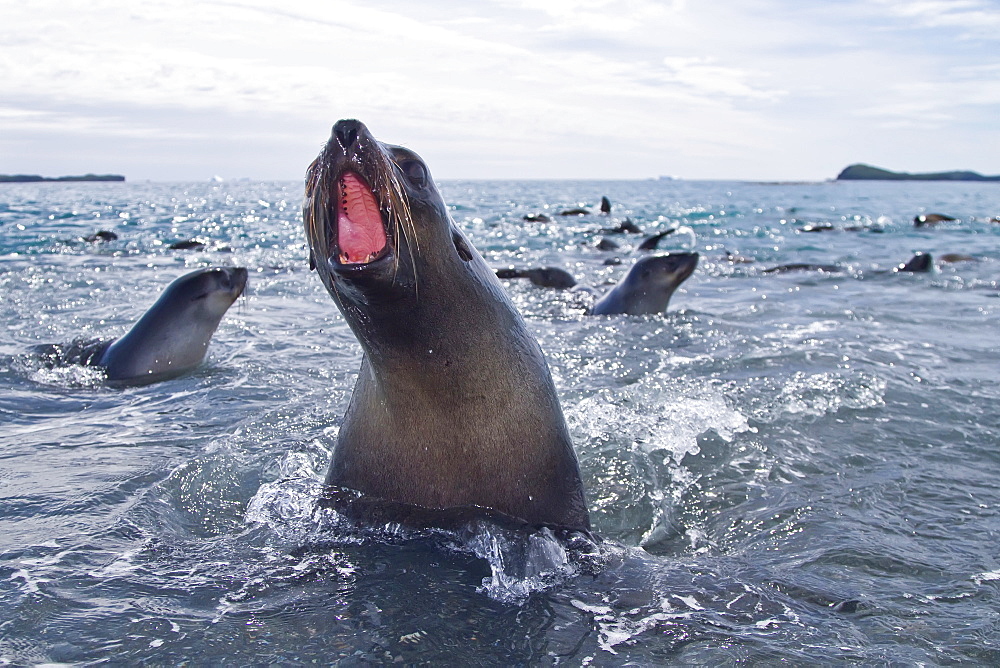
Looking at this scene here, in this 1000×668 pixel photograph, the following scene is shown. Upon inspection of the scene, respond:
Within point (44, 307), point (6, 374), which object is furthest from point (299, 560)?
point (44, 307)

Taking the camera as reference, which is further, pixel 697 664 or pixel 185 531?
pixel 185 531

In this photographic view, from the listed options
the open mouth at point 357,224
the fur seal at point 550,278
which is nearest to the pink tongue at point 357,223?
the open mouth at point 357,224

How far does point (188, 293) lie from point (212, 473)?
3.29 meters

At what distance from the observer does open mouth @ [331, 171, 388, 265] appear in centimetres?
265

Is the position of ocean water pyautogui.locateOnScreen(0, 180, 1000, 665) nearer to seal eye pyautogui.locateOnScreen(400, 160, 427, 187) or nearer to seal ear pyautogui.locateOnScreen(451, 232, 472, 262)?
seal ear pyautogui.locateOnScreen(451, 232, 472, 262)

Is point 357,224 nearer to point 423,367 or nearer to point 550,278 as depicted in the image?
point 423,367

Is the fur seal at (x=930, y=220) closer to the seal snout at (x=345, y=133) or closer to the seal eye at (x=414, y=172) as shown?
the seal eye at (x=414, y=172)

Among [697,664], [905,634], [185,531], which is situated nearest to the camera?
[697,664]

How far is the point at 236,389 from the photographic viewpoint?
6066 millimetres

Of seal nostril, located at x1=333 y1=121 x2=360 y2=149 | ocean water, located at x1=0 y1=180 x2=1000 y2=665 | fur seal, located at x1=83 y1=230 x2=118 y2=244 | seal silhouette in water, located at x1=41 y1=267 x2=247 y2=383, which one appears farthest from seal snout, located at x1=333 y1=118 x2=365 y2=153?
fur seal, located at x1=83 y1=230 x2=118 y2=244

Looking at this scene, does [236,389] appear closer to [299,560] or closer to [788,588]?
[299,560]

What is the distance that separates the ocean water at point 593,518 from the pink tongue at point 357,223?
106cm

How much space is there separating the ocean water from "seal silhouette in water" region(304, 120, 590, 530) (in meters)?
0.16

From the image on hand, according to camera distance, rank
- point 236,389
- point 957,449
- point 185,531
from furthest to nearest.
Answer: point 236,389
point 957,449
point 185,531
